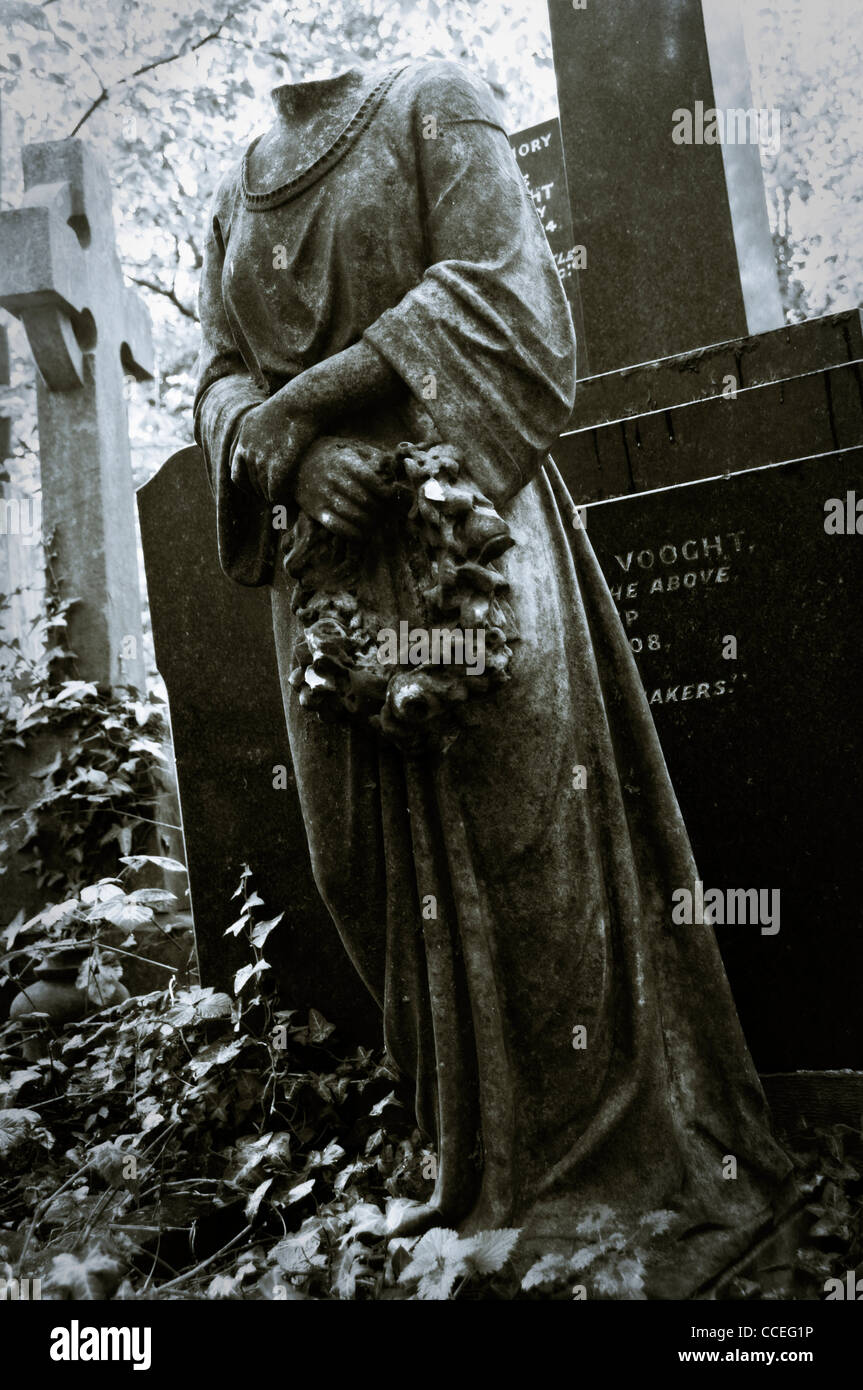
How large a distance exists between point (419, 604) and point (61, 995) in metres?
3.04

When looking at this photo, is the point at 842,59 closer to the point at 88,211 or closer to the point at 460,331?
the point at 88,211

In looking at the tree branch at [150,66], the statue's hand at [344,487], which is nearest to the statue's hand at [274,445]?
Answer: the statue's hand at [344,487]

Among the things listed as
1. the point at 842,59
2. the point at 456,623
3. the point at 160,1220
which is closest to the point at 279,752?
the point at 160,1220

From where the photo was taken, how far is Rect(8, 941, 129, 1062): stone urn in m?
4.68

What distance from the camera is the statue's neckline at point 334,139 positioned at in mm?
2656

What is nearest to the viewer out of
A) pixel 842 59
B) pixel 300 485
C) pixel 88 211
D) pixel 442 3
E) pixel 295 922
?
pixel 300 485

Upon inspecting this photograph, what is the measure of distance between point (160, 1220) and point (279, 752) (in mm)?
1534

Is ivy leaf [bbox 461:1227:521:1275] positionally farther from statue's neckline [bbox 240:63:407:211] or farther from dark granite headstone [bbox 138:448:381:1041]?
statue's neckline [bbox 240:63:407:211]

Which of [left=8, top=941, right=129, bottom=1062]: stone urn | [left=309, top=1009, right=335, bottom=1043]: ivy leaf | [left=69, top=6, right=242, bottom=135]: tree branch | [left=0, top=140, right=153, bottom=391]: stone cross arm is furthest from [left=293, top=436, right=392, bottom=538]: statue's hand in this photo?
[left=69, top=6, right=242, bottom=135]: tree branch

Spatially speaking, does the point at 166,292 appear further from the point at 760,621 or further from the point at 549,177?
the point at 760,621

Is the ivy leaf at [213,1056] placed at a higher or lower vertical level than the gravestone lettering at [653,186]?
lower

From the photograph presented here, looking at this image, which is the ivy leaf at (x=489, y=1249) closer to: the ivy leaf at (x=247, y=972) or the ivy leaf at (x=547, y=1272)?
the ivy leaf at (x=547, y=1272)

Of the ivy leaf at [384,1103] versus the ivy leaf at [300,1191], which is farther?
the ivy leaf at [384,1103]

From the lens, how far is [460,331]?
244 cm
